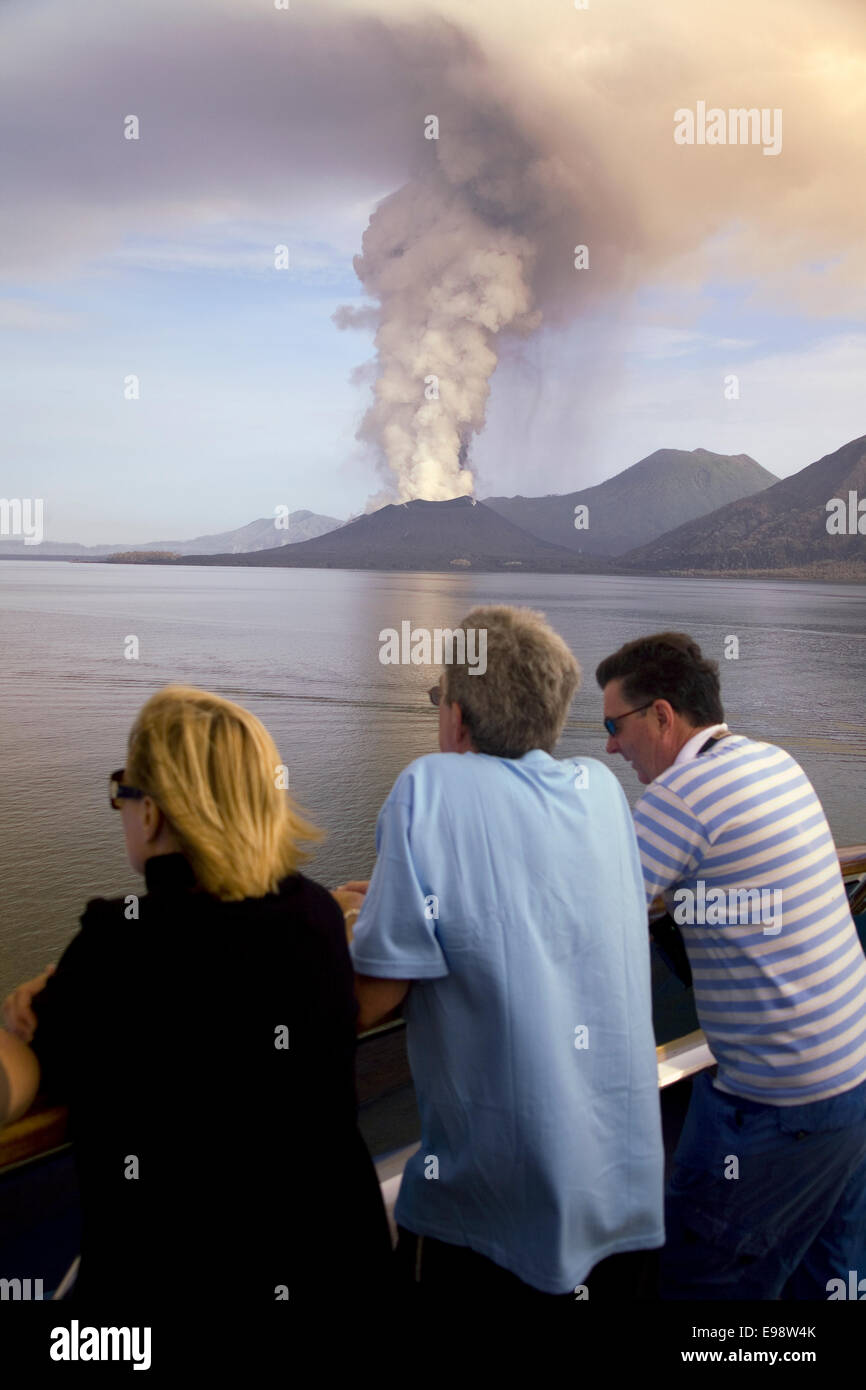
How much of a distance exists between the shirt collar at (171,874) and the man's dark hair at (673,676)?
964 millimetres

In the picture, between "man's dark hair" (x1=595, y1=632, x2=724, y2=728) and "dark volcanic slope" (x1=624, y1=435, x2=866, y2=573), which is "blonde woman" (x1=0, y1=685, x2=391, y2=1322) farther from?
"dark volcanic slope" (x1=624, y1=435, x2=866, y2=573)

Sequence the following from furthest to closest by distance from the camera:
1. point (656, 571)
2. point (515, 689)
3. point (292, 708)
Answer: point (656, 571) < point (292, 708) < point (515, 689)

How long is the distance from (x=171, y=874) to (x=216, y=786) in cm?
12

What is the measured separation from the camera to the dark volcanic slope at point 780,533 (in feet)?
469

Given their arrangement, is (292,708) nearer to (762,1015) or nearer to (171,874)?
(762,1015)

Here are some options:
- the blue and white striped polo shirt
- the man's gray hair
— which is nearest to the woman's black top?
the man's gray hair

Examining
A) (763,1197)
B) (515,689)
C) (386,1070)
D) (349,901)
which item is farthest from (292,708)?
(515,689)

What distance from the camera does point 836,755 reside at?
17938 millimetres

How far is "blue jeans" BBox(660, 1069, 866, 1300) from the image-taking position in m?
1.85

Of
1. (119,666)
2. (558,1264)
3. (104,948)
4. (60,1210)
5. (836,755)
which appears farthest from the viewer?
(119,666)

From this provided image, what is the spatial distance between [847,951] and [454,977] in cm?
83

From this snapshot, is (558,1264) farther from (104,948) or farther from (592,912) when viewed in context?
(104,948)

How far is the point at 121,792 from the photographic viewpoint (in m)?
1.41
